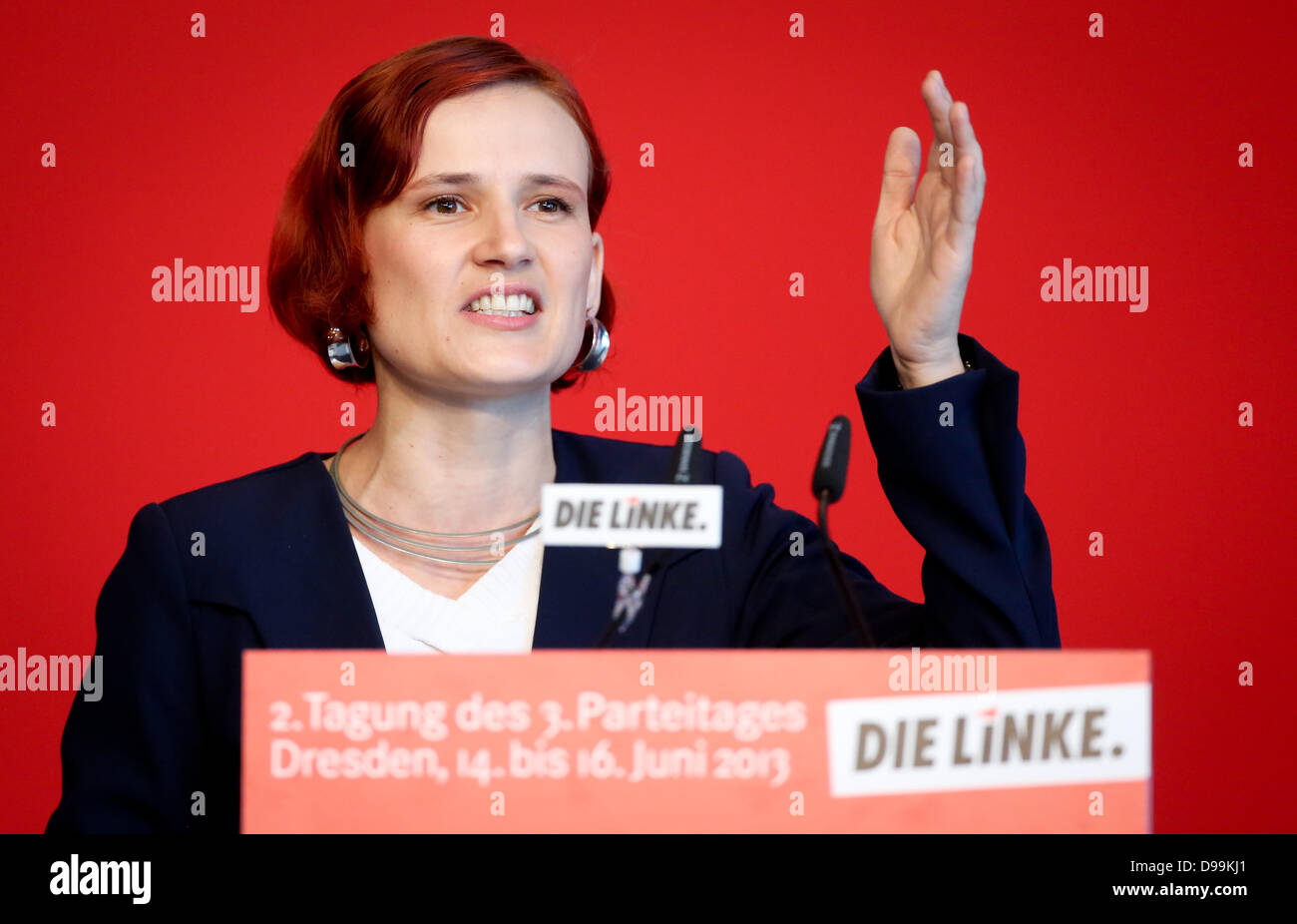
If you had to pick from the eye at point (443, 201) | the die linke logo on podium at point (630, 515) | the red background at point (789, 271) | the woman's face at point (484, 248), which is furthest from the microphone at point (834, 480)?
the red background at point (789, 271)

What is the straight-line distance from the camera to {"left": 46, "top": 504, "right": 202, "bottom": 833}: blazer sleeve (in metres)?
1.25

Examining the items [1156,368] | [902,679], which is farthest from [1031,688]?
[1156,368]

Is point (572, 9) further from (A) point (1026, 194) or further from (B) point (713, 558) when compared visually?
(B) point (713, 558)

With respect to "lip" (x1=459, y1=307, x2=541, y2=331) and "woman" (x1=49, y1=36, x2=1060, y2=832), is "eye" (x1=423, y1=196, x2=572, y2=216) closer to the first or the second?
"woman" (x1=49, y1=36, x2=1060, y2=832)

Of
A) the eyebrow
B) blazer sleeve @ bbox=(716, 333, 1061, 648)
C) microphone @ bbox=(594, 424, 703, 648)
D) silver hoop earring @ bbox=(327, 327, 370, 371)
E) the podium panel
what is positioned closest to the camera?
the podium panel

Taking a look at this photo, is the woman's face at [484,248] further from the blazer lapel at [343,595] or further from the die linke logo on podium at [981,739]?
the die linke logo on podium at [981,739]

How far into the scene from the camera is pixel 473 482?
1.41 m

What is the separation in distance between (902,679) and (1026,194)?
59.0 inches

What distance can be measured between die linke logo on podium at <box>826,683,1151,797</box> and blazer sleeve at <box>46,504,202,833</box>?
675mm

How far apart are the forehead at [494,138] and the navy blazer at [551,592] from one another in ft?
1.14

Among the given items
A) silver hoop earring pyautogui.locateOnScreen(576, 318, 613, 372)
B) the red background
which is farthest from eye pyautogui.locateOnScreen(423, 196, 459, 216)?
the red background

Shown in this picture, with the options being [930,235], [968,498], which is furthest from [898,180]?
[968,498]

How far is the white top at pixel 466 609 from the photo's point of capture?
1301 mm

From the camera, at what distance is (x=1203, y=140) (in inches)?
86.4
